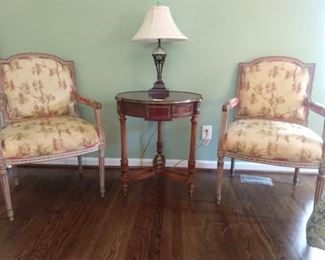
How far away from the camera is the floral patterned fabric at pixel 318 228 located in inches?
34.6

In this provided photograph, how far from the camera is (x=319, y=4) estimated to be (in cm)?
202

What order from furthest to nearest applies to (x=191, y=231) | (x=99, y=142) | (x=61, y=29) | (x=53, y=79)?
1. (x=61, y=29)
2. (x=53, y=79)
3. (x=99, y=142)
4. (x=191, y=231)

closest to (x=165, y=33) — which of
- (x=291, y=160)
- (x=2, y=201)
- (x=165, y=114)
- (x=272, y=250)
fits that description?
(x=165, y=114)

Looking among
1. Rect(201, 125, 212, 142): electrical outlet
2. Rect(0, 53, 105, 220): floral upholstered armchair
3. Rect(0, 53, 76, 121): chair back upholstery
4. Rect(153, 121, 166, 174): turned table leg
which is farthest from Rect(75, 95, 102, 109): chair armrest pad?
Rect(201, 125, 212, 142): electrical outlet

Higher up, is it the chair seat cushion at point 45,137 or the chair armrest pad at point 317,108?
the chair armrest pad at point 317,108

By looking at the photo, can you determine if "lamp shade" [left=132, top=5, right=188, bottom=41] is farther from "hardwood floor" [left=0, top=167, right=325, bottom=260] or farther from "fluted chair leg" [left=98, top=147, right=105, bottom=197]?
"hardwood floor" [left=0, top=167, right=325, bottom=260]

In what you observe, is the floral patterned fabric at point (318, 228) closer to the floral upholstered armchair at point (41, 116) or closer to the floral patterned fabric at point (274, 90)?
the floral patterned fabric at point (274, 90)

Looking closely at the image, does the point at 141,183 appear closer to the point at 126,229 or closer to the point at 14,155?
the point at 126,229

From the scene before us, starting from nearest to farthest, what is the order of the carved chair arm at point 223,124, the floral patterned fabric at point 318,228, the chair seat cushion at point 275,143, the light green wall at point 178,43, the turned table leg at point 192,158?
the floral patterned fabric at point 318,228 < the chair seat cushion at point 275,143 < the carved chair arm at point 223,124 < the turned table leg at point 192,158 < the light green wall at point 178,43

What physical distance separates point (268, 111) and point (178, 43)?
0.82 m

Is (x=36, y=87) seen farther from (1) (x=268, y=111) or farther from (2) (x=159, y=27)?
(1) (x=268, y=111)

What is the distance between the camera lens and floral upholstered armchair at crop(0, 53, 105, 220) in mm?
1597

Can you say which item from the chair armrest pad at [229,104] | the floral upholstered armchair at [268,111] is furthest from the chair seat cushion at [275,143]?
the chair armrest pad at [229,104]

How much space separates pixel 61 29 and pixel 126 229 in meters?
1.53
